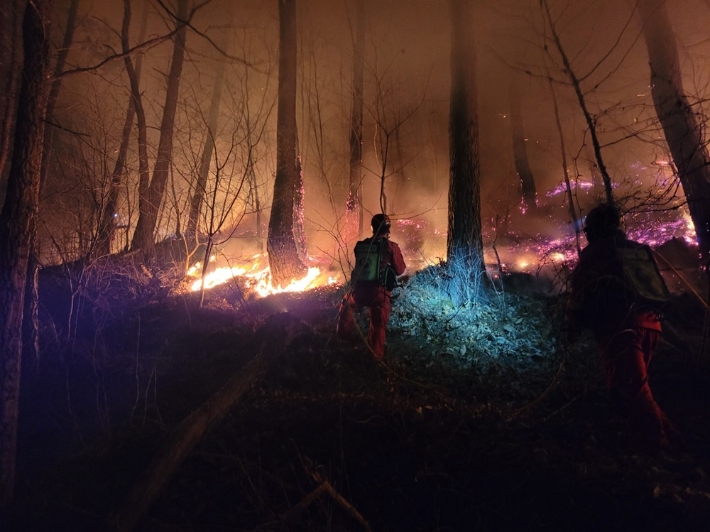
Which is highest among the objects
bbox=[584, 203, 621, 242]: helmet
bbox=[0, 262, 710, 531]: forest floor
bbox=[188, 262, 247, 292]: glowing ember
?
bbox=[188, 262, 247, 292]: glowing ember

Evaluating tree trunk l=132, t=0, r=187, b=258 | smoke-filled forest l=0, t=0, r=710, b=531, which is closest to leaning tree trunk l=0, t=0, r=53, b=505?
smoke-filled forest l=0, t=0, r=710, b=531

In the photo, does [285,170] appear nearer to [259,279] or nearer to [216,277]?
[259,279]

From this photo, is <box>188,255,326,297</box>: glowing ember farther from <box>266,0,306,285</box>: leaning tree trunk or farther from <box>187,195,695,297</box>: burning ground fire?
<box>266,0,306,285</box>: leaning tree trunk

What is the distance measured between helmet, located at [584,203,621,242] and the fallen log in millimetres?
4130

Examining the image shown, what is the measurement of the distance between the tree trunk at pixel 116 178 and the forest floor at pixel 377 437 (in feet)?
6.39

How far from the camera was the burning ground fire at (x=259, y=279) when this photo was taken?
9.70 m

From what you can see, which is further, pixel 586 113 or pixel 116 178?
pixel 116 178

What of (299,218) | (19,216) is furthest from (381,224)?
(299,218)

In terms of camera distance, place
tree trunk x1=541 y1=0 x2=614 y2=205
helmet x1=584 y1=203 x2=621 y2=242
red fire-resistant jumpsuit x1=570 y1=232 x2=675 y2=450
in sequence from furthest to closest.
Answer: tree trunk x1=541 y1=0 x2=614 y2=205 < helmet x1=584 y1=203 x2=621 y2=242 < red fire-resistant jumpsuit x1=570 y1=232 x2=675 y2=450

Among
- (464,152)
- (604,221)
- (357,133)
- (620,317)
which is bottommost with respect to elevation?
(620,317)

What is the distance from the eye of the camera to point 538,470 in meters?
2.91

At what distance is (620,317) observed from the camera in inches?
128

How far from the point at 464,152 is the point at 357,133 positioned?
4.82m

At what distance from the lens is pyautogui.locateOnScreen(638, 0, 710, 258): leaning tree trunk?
690 cm
